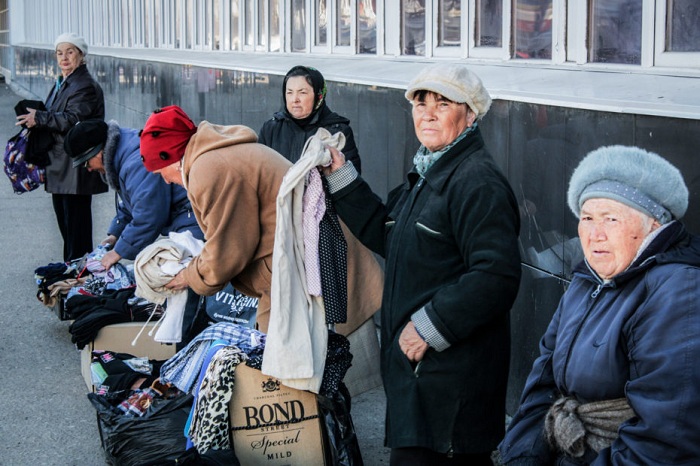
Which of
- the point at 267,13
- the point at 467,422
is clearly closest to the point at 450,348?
the point at 467,422

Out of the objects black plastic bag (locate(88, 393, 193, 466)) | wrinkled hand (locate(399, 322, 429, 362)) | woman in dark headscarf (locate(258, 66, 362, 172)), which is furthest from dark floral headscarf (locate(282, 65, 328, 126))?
wrinkled hand (locate(399, 322, 429, 362))

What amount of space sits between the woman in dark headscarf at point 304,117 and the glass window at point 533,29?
1012 millimetres

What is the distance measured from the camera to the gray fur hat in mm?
2785

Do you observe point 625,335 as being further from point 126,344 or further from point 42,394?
point 42,394

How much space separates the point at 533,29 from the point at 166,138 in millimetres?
1960

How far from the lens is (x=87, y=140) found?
263 inches

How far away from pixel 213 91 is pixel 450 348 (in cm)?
862

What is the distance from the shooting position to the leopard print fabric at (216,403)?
14.0 ft

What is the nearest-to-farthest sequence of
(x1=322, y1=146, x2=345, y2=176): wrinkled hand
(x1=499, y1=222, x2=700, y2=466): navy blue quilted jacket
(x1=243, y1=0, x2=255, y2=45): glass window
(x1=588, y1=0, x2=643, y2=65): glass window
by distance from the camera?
(x1=499, y1=222, x2=700, y2=466): navy blue quilted jacket, (x1=322, y1=146, x2=345, y2=176): wrinkled hand, (x1=588, y1=0, x2=643, y2=65): glass window, (x1=243, y1=0, x2=255, y2=45): glass window

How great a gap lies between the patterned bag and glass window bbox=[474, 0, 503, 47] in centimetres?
373

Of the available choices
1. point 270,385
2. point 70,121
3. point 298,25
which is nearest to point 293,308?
point 270,385

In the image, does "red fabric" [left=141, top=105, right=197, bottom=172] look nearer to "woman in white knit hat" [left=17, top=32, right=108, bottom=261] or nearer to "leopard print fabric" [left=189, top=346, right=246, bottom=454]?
"leopard print fabric" [left=189, top=346, right=246, bottom=454]

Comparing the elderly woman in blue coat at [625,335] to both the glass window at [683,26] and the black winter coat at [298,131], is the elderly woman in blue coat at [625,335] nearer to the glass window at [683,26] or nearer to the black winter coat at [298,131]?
the glass window at [683,26]

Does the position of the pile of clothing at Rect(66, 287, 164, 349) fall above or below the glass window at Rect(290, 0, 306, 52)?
below
